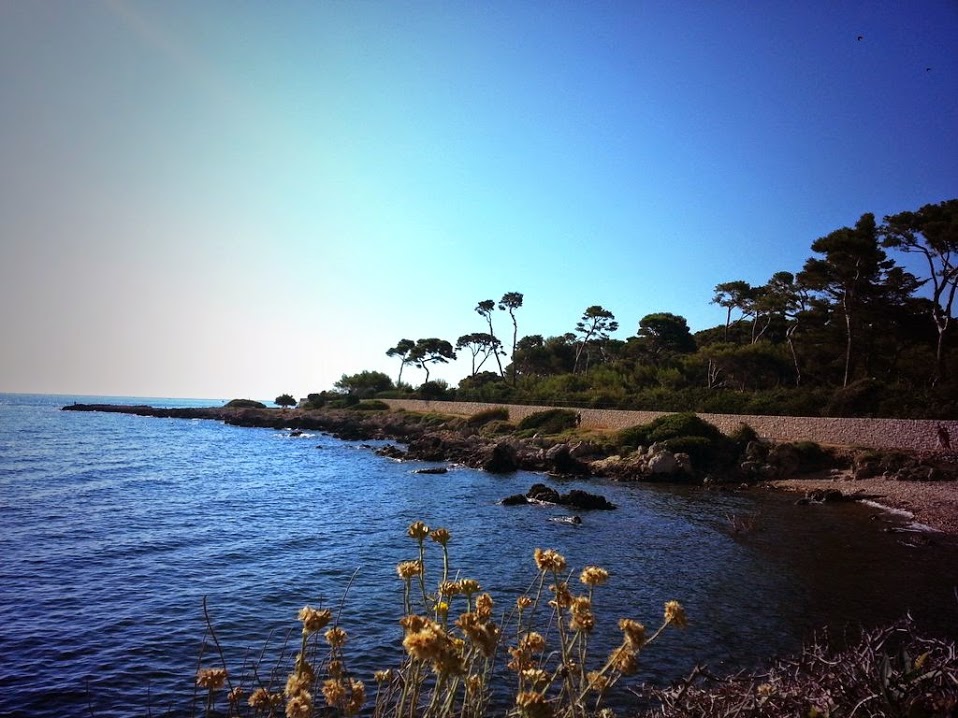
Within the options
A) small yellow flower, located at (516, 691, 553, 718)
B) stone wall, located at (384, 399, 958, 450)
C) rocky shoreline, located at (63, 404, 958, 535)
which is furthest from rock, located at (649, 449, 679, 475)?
small yellow flower, located at (516, 691, 553, 718)

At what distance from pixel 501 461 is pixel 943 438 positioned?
77.5ft

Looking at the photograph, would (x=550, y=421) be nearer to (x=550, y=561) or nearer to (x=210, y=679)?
(x=550, y=561)

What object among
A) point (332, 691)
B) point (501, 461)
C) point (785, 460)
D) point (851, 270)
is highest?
point (851, 270)

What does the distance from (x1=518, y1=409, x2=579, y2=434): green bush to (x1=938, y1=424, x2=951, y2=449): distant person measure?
25.5 meters

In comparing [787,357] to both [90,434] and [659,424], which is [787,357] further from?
[90,434]

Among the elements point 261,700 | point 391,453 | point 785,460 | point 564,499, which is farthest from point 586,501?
point 391,453

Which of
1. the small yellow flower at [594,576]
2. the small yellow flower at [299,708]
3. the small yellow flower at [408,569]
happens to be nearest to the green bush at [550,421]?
the small yellow flower at [594,576]

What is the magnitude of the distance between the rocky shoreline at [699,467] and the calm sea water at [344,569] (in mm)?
2366

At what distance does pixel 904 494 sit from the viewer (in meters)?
25.1

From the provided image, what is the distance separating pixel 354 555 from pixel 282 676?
8255 millimetres

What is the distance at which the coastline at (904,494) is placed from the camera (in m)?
21.2

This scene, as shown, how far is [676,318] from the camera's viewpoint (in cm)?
7512

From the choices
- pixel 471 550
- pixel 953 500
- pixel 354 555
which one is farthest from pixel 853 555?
pixel 354 555

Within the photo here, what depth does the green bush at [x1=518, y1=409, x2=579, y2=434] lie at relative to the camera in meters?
49.7
